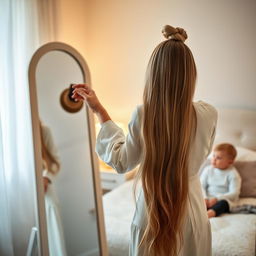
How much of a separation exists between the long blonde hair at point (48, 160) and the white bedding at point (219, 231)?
0.43m

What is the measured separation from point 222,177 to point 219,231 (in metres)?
0.50

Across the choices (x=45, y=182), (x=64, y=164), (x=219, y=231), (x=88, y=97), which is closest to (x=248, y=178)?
(x=219, y=231)

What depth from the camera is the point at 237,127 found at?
7.63ft

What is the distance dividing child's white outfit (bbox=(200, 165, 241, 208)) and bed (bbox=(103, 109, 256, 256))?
0.07 metres

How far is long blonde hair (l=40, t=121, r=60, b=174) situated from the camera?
1850 millimetres

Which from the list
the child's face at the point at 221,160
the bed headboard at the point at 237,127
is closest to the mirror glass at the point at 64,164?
the child's face at the point at 221,160

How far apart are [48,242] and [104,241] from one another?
0.32 metres

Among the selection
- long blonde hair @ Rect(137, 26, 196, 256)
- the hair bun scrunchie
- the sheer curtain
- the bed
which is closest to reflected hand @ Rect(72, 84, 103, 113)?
long blonde hair @ Rect(137, 26, 196, 256)

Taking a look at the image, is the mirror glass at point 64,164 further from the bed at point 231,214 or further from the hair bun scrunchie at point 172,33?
the hair bun scrunchie at point 172,33

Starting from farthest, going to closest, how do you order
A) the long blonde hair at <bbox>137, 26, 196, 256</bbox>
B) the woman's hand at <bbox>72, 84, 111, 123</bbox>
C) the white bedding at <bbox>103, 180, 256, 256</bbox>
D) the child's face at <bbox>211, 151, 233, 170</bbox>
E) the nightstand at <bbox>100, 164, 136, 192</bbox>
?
the nightstand at <bbox>100, 164, 136, 192</bbox>, the child's face at <bbox>211, 151, 233, 170</bbox>, the white bedding at <bbox>103, 180, 256, 256</bbox>, the woman's hand at <bbox>72, 84, 111, 123</bbox>, the long blonde hair at <bbox>137, 26, 196, 256</bbox>

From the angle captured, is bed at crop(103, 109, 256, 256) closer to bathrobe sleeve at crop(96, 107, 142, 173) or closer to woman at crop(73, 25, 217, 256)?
woman at crop(73, 25, 217, 256)

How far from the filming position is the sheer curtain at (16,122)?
6.29 feet

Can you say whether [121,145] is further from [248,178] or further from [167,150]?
[248,178]

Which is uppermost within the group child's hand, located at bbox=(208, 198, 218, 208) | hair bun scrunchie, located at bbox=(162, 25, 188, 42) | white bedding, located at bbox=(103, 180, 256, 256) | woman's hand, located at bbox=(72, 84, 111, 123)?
hair bun scrunchie, located at bbox=(162, 25, 188, 42)
